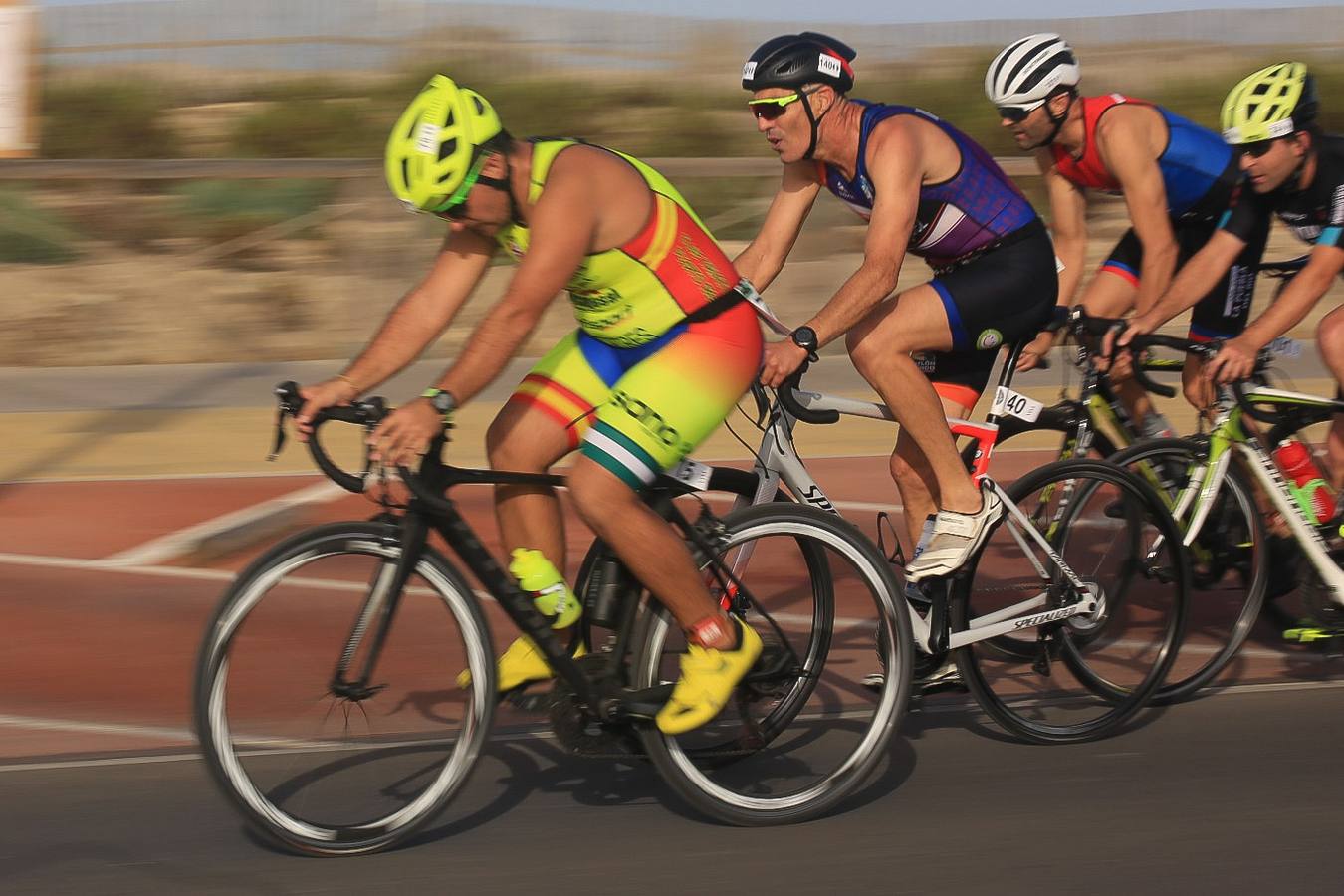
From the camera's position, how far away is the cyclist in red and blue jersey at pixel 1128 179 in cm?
587

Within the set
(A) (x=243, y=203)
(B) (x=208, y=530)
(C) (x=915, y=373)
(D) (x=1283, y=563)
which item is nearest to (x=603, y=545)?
(C) (x=915, y=373)

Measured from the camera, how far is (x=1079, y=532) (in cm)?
529

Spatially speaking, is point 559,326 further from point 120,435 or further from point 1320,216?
point 1320,216

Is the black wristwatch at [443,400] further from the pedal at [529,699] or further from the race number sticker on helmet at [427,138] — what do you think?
the pedal at [529,699]

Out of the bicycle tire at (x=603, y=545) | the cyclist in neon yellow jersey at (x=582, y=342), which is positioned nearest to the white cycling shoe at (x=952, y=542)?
the bicycle tire at (x=603, y=545)

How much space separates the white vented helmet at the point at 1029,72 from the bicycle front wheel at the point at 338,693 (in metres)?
2.84

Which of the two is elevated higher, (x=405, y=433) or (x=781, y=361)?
(x=781, y=361)

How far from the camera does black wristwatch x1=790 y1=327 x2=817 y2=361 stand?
14.9 feet

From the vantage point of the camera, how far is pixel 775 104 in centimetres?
481

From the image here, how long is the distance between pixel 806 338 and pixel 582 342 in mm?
614

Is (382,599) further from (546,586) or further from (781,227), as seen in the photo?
(781,227)

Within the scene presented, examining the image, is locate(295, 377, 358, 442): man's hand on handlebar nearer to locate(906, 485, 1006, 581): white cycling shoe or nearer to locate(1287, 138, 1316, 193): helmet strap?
locate(906, 485, 1006, 581): white cycling shoe

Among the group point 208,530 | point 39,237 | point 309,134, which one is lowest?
point 208,530

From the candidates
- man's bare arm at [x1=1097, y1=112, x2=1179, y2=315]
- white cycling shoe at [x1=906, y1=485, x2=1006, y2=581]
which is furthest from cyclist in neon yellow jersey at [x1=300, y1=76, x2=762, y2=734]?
man's bare arm at [x1=1097, y1=112, x2=1179, y2=315]
